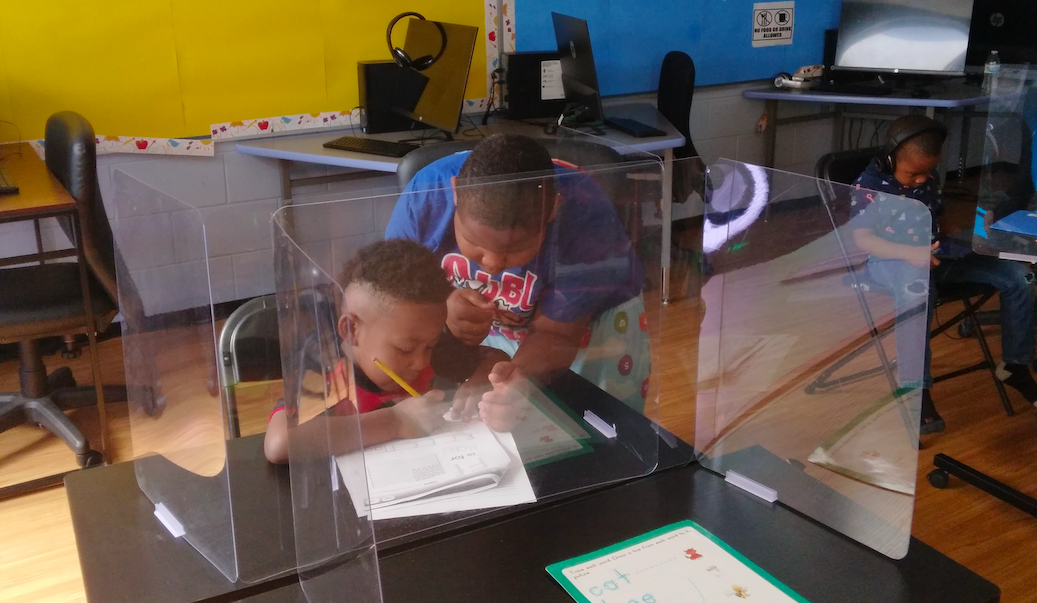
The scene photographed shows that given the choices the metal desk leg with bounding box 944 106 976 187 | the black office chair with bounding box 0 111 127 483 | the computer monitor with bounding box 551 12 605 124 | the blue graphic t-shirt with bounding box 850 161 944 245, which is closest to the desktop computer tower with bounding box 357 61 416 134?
the computer monitor with bounding box 551 12 605 124

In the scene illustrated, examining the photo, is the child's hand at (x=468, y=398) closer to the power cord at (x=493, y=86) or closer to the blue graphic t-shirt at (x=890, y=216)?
the blue graphic t-shirt at (x=890, y=216)

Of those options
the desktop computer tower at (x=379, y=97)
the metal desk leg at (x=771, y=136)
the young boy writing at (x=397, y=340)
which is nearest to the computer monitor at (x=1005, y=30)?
the metal desk leg at (x=771, y=136)

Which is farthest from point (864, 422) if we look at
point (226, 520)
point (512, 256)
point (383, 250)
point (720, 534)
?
point (226, 520)

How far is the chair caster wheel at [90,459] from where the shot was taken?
8.54 ft

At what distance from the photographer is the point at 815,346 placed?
1106 mm

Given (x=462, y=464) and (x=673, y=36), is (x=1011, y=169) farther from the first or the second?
(x=673, y=36)

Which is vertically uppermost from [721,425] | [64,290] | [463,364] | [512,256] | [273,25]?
[273,25]

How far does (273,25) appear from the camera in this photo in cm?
356

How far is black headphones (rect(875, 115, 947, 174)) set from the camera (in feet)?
8.80

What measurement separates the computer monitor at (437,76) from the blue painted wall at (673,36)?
824 millimetres

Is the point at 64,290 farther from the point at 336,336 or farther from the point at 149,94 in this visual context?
the point at 336,336

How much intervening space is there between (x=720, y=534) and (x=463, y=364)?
371 millimetres

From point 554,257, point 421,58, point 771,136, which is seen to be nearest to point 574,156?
point 554,257

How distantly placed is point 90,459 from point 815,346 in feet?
7.42
